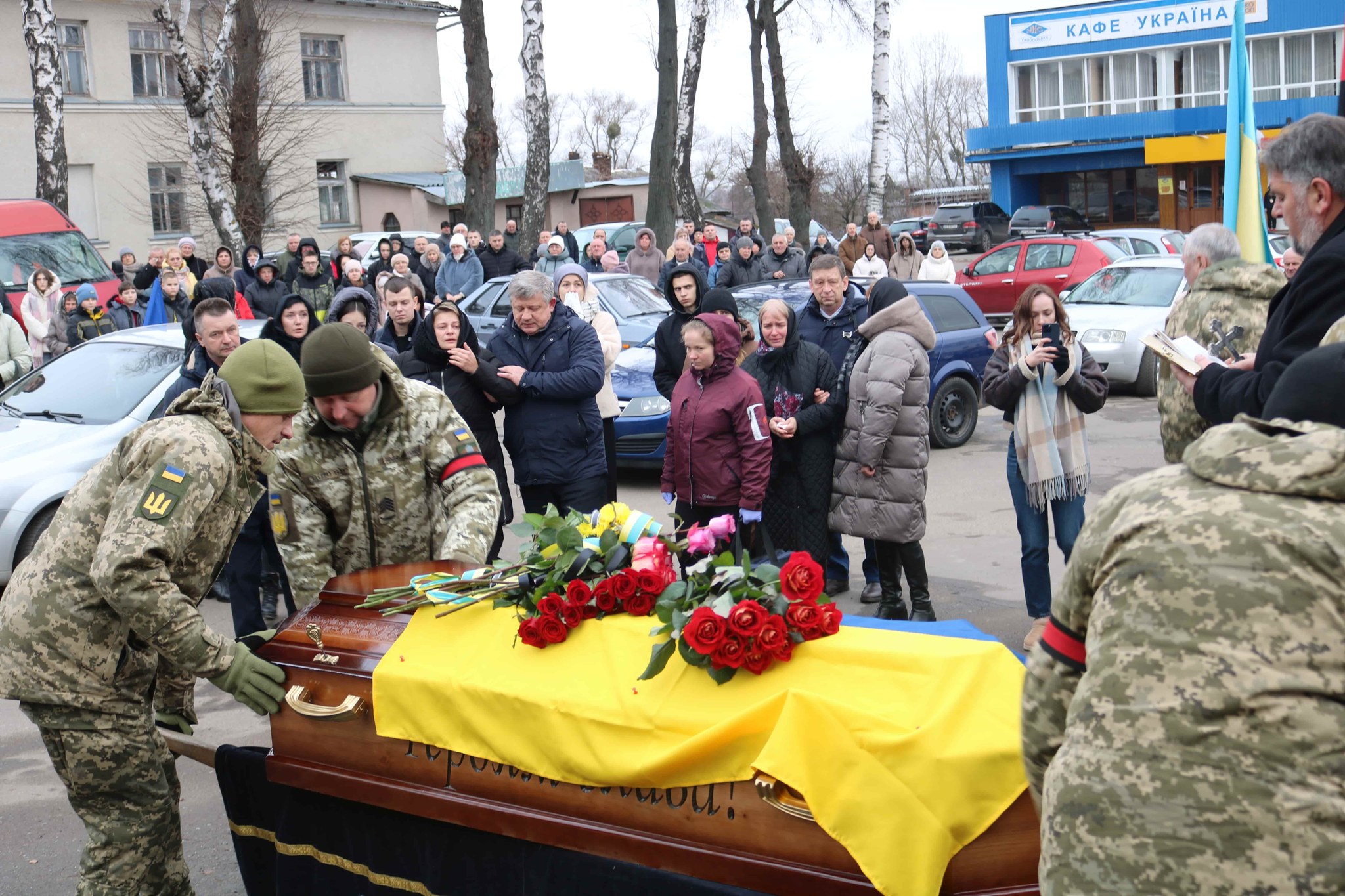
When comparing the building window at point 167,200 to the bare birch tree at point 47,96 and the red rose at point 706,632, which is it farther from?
the red rose at point 706,632

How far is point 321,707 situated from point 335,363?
1044mm

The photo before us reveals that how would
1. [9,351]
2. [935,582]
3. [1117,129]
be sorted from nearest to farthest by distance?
1. [935,582]
2. [9,351]
3. [1117,129]

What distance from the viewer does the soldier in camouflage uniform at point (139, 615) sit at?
3.17 meters

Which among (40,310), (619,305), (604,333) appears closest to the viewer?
(604,333)

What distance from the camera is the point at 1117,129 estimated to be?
1688 inches

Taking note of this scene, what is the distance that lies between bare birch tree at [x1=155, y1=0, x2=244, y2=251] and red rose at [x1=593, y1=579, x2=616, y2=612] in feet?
58.7

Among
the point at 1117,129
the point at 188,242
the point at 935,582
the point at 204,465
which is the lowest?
the point at 935,582

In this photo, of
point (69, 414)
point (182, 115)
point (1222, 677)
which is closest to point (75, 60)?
point (182, 115)

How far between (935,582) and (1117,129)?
132 ft

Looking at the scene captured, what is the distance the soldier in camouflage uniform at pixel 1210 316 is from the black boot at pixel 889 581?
1.86 metres

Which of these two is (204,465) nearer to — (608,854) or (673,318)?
(608,854)

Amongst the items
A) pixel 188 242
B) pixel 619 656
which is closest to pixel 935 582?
pixel 619 656

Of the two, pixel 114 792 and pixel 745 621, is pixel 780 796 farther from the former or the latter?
pixel 114 792

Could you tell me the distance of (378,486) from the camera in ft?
13.0
